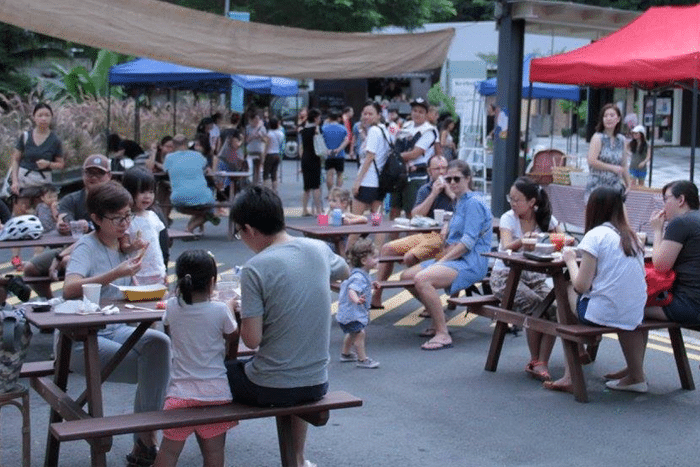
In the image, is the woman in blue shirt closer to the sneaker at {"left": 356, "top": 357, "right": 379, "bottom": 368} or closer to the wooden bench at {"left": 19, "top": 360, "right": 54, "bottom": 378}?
the sneaker at {"left": 356, "top": 357, "right": 379, "bottom": 368}

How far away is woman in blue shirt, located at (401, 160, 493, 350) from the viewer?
9.26 meters

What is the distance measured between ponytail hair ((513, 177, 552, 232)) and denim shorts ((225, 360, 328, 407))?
150 inches

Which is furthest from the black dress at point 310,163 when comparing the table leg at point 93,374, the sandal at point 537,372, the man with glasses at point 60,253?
the table leg at point 93,374

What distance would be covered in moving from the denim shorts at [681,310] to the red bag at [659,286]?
4cm

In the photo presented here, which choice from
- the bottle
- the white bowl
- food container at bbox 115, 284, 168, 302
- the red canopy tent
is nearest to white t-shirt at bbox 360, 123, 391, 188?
the bottle

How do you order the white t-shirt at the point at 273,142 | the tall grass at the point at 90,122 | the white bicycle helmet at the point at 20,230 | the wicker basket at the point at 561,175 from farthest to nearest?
1. the white t-shirt at the point at 273,142
2. the tall grass at the point at 90,122
3. the wicker basket at the point at 561,175
4. the white bicycle helmet at the point at 20,230

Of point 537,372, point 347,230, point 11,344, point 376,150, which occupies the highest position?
point 376,150

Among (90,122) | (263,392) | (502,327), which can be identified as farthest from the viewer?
(90,122)

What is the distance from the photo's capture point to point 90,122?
23.5m

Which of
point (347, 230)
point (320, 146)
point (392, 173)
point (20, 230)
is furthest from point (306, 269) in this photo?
point (320, 146)

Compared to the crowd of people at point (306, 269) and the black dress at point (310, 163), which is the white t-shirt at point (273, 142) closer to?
the black dress at point (310, 163)

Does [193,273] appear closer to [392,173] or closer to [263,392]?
[263,392]

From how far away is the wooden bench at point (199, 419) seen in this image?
512 cm

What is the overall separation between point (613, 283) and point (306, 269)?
3.08 meters
